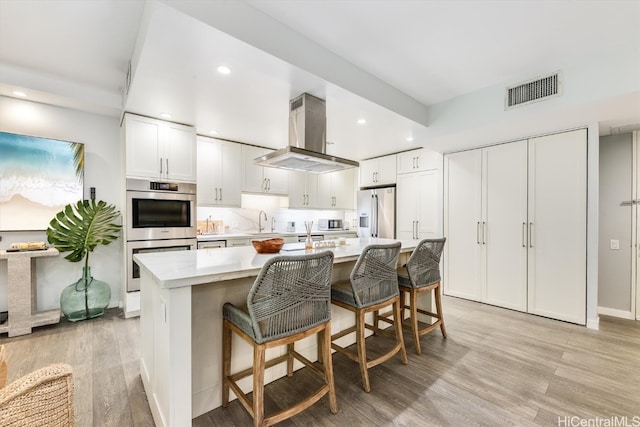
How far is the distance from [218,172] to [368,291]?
3.14 meters

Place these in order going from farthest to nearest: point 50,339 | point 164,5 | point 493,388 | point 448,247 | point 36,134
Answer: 1. point 448,247
2. point 36,134
3. point 50,339
4. point 493,388
5. point 164,5

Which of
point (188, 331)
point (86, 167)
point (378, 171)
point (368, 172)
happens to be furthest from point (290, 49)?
point (368, 172)

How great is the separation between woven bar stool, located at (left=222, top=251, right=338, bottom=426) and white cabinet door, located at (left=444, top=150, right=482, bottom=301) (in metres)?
3.02

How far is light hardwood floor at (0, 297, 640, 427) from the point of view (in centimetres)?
166

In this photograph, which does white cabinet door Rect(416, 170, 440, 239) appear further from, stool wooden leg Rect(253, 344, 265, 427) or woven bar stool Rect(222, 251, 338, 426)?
stool wooden leg Rect(253, 344, 265, 427)

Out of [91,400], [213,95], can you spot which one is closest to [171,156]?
[213,95]

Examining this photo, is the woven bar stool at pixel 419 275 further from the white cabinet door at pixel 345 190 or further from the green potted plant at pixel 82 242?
the white cabinet door at pixel 345 190


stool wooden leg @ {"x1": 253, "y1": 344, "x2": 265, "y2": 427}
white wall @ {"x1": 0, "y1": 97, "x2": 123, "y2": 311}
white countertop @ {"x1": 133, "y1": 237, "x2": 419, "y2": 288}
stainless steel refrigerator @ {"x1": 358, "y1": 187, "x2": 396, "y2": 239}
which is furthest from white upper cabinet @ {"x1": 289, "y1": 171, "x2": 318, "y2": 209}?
stool wooden leg @ {"x1": 253, "y1": 344, "x2": 265, "y2": 427}

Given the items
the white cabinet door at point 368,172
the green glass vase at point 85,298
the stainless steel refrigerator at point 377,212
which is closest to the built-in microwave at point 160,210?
the green glass vase at point 85,298

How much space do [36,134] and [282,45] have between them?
3.20 metres

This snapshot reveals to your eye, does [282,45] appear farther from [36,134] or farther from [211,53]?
[36,134]

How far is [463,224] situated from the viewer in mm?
3951

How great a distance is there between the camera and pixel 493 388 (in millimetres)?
1922

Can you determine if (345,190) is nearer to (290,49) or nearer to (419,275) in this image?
(419,275)
